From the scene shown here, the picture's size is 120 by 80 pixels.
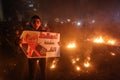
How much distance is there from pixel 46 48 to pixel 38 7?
144ft

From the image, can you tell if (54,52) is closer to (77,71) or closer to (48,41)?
(48,41)

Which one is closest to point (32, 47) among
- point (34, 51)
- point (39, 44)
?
point (34, 51)

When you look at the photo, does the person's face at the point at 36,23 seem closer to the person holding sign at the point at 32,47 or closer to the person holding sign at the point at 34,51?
the person holding sign at the point at 34,51

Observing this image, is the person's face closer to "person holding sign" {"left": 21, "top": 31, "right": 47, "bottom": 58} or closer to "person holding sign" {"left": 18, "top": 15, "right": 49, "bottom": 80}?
"person holding sign" {"left": 18, "top": 15, "right": 49, "bottom": 80}

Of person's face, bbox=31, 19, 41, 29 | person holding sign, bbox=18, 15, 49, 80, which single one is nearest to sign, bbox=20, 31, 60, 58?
person holding sign, bbox=18, 15, 49, 80

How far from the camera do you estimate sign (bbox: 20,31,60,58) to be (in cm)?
588

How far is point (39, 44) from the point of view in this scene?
244 inches

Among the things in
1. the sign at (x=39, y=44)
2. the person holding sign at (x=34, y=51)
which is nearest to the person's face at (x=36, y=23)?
the person holding sign at (x=34, y=51)

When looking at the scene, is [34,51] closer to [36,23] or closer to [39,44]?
[39,44]

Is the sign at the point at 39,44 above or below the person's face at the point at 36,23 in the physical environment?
below

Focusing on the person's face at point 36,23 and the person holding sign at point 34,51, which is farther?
the person holding sign at point 34,51

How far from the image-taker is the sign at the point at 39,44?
588cm

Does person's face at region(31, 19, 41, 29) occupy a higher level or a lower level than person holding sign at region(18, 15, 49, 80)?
higher

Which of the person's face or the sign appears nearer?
the person's face
